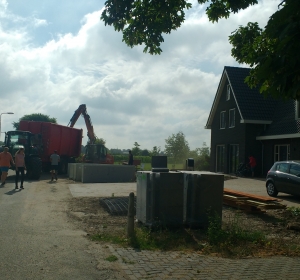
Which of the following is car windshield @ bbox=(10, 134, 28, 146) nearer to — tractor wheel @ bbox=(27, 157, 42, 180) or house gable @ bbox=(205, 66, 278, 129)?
tractor wheel @ bbox=(27, 157, 42, 180)

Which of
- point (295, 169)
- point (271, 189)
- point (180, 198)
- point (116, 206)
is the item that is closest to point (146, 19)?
point (180, 198)

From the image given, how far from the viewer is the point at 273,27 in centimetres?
509

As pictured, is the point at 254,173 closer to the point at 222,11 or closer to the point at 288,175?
the point at 288,175

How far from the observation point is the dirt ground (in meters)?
9.76

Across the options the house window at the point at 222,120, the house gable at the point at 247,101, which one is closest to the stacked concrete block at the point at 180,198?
the house gable at the point at 247,101

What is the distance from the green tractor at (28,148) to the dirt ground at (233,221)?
10.8 meters

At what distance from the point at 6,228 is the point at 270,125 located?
23198mm

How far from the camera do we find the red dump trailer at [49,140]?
2822 cm

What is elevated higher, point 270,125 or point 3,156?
point 270,125

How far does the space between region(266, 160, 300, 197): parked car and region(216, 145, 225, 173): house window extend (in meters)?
16.2

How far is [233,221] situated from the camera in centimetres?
1091

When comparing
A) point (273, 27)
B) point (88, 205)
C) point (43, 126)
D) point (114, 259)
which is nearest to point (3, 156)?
→ point (88, 205)

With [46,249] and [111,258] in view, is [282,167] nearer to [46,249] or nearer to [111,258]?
[111,258]

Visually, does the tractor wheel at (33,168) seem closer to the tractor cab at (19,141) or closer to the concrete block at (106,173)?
the tractor cab at (19,141)
